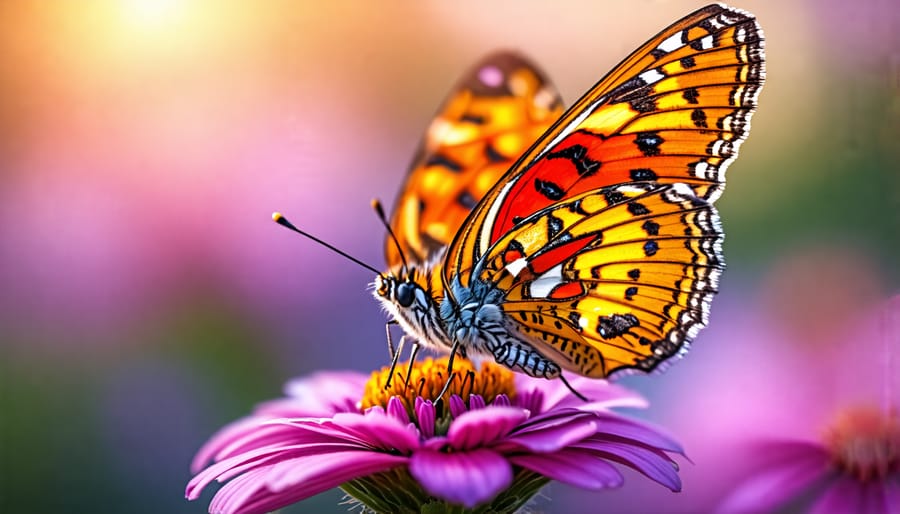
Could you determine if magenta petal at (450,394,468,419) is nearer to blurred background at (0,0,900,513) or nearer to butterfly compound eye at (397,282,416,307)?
butterfly compound eye at (397,282,416,307)

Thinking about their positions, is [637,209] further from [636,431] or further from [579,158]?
[636,431]

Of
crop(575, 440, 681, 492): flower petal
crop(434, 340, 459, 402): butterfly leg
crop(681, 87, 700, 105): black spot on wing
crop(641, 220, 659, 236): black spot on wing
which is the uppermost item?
crop(681, 87, 700, 105): black spot on wing

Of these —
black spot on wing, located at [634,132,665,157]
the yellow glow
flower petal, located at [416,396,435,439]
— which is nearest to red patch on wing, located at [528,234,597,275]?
black spot on wing, located at [634,132,665,157]

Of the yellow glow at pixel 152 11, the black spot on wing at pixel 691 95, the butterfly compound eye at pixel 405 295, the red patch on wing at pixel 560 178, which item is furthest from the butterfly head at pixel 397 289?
the yellow glow at pixel 152 11

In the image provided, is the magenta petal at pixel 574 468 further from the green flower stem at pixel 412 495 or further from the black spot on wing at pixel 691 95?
the black spot on wing at pixel 691 95

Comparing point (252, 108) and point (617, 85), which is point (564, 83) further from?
point (617, 85)

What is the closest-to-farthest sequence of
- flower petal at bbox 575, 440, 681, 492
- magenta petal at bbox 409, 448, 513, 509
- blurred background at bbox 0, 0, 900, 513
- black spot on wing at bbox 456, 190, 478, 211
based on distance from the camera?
magenta petal at bbox 409, 448, 513, 509 → flower petal at bbox 575, 440, 681, 492 → black spot on wing at bbox 456, 190, 478, 211 → blurred background at bbox 0, 0, 900, 513
